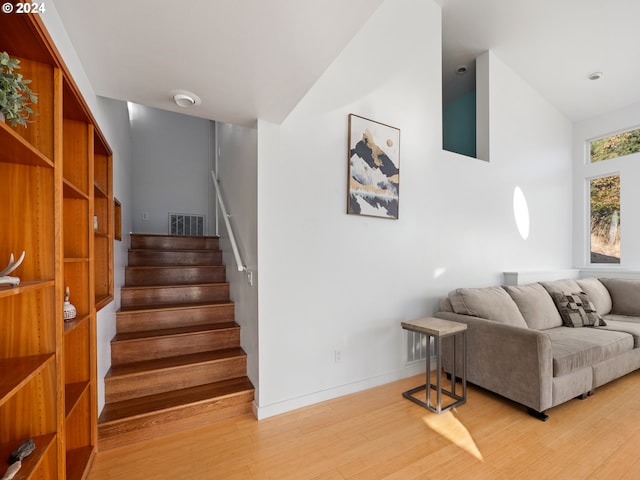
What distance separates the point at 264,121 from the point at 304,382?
2.07 metres

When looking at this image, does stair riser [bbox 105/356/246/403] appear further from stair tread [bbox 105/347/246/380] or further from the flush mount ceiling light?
the flush mount ceiling light

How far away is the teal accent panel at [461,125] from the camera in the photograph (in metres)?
4.46

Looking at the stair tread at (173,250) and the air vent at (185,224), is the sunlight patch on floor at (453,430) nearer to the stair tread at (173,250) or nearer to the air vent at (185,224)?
the stair tread at (173,250)

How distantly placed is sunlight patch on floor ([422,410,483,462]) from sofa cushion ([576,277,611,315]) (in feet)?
9.11

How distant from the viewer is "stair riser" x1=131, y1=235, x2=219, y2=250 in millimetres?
3662

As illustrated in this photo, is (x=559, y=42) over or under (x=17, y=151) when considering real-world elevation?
over

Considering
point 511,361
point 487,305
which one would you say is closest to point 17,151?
point 511,361

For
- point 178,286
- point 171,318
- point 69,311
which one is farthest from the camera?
point 178,286

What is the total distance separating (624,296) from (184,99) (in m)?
5.30

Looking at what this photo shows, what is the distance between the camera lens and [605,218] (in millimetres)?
4609

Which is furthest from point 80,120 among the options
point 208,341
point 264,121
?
point 208,341

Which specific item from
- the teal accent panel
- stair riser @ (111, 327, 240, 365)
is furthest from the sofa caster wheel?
the teal accent panel

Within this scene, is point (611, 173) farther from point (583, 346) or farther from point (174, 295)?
point (174, 295)

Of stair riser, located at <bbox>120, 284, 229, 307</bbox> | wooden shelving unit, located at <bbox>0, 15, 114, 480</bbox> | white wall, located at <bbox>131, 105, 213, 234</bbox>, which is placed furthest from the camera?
white wall, located at <bbox>131, 105, 213, 234</bbox>
